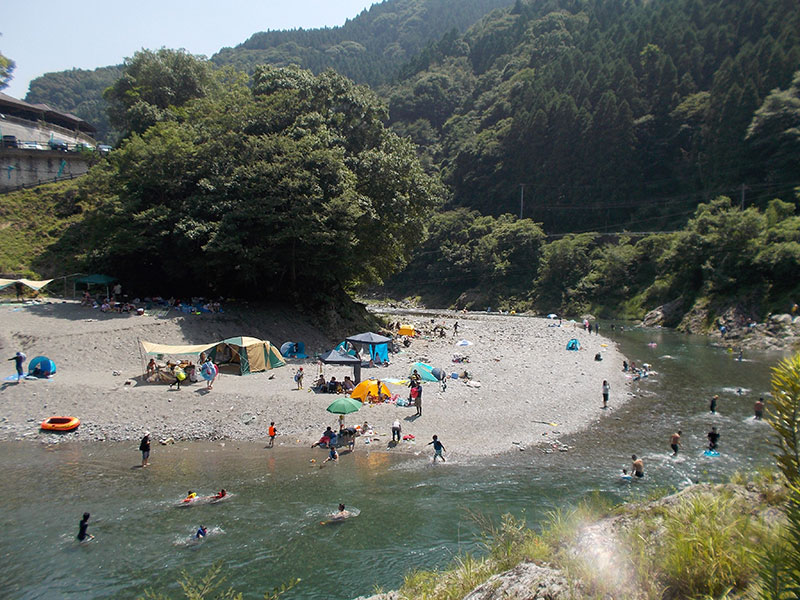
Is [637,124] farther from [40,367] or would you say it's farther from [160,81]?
[40,367]

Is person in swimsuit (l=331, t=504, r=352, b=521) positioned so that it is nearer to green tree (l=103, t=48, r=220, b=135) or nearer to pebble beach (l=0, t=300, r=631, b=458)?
pebble beach (l=0, t=300, r=631, b=458)

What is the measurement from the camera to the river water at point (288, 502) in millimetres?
11938

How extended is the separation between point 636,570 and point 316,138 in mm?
34158

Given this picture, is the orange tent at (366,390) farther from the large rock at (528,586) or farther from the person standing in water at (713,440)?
the large rock at (528,586)

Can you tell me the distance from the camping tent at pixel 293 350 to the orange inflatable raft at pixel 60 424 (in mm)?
13416

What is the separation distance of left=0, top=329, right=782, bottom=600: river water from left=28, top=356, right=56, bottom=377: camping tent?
Result: 6366 millimetres

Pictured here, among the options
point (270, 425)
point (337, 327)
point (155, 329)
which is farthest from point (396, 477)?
point (337, 327)

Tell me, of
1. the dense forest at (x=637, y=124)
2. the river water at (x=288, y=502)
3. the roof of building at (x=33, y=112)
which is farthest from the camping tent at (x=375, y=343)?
the dense forest at (x=637, y=124)

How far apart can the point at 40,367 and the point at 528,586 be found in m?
25.3

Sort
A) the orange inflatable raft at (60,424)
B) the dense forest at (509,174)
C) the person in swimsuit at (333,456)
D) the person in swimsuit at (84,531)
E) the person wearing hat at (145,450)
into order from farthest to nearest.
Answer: the dense forest at (509,174)
the orange inflatable raft at (60,424)
the person in swimsuit at (333,456)
the person wearing hat at (145,450)
the person in swimsuit at (84,531)

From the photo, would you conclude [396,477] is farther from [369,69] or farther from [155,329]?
[369,69]

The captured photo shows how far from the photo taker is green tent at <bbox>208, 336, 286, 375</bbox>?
90.9 feet

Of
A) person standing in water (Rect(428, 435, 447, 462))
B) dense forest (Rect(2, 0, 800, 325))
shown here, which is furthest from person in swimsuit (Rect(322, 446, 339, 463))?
dense forest (Rect(2, 0, 800, 325))

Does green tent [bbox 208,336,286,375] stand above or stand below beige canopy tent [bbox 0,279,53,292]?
below
